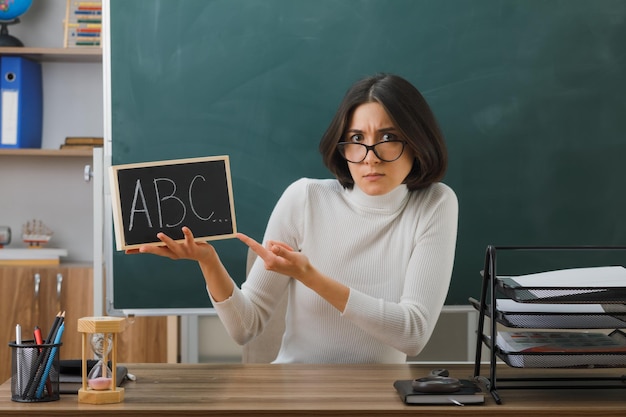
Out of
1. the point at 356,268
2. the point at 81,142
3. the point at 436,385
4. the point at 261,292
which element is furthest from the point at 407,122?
the point at 81,142

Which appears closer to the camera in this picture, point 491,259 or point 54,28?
point 491,259

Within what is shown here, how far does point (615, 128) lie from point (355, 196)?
1.05m

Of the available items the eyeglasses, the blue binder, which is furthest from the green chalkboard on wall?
the blue binder

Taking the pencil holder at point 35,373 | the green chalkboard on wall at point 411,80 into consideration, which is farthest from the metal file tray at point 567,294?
the green chalkboard on wall at point 411,80

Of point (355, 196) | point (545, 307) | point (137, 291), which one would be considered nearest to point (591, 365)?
point (545, 307)

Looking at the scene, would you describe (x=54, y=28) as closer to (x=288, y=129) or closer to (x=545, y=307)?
(x=288, y=129)

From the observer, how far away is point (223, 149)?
2.63 metres

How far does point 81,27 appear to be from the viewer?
345cm

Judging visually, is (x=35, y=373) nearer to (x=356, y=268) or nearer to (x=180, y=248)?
(x=180, y=248)

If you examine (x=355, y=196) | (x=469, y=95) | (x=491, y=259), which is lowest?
(x=491, y=259)

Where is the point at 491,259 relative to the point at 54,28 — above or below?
below

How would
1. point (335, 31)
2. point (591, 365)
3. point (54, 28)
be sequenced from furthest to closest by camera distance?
point (54, 28)
point (335, 31)
point (591, 365)

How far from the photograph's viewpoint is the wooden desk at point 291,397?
50.1 inches

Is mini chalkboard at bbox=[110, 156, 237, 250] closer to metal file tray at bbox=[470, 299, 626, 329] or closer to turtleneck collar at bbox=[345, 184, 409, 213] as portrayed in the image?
metal file tray at bbox=[470, 299, 626, 329]
